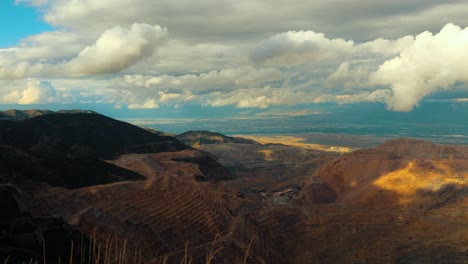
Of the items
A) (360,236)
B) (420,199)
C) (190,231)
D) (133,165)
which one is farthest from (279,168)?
(190,231)

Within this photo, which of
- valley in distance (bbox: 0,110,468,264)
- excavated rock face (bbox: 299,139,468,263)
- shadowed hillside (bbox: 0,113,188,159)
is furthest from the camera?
shadowed hillside (bbox: 0,113,188,159)

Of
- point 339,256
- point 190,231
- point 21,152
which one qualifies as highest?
point 21,152

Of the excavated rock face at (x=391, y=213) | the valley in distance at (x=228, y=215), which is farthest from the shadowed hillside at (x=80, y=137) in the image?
the excavated rock face at (x=391, y=213)

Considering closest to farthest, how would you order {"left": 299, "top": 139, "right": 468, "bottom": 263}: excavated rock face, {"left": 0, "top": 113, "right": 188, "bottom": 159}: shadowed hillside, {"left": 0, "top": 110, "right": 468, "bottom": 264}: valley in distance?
{"left": 0, "top": 110, "right": 468, "bottom": 264}: valley in distance
{"left": 299, "top": 139, "right": 468, "bottom": 263}: excavated rock face
{"left": 0, "top": 113, "right": 188, "bottom": 159}: shadowed hillside

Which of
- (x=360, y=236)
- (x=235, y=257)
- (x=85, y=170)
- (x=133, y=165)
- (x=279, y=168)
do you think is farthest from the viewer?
(x=279, y=168)

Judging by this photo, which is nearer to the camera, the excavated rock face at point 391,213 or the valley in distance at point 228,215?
the valley in distance at point 228,215

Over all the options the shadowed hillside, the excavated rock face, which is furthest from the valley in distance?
the shadowed hillside

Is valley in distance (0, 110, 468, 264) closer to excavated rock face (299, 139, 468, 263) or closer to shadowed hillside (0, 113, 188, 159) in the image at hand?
excavated rock face (299, 139, 468, 263)

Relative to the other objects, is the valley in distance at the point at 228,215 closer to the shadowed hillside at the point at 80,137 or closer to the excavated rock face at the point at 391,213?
the excavated rock face at the point at 391,213

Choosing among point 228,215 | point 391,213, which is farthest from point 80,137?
point 391,213

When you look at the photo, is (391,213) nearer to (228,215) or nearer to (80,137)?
(228,215)

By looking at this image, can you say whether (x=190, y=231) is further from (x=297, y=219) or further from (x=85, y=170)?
(x=85, y=170)
